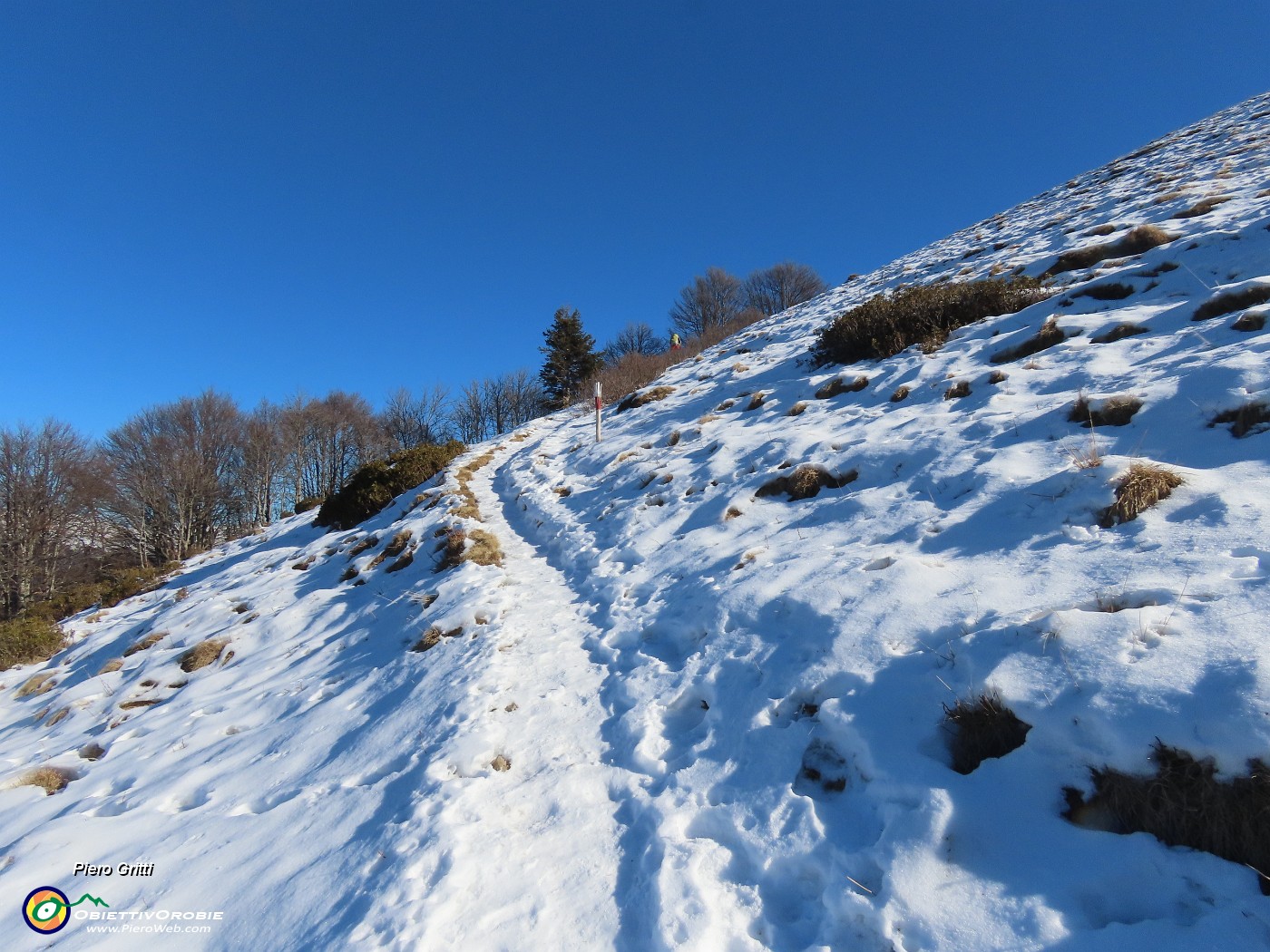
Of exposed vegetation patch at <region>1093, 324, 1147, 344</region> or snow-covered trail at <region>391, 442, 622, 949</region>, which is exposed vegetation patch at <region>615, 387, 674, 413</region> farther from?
snow-covered trail at <region>391, 442, 622, 949</region>

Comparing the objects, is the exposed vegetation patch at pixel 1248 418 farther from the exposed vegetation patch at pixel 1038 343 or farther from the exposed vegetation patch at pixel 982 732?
the exposed vegetation patch at pixel 982 732

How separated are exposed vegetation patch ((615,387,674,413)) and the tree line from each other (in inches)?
130

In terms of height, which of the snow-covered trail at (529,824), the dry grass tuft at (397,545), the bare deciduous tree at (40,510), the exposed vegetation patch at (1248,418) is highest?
the bare deciduous tree at (40,510)

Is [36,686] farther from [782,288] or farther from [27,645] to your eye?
[782,288]

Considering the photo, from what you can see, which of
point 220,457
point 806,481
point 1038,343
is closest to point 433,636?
point 806,481

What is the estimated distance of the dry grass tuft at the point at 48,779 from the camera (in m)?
4.08

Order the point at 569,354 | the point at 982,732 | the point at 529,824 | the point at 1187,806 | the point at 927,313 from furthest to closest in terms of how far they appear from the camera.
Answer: the point at 569,354 < the point at 927,313 < the point at 529,824 < the point at 982,732 < the point at 1187,806

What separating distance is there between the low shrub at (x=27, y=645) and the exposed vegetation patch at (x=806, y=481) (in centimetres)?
1190

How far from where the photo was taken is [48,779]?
13.6ft

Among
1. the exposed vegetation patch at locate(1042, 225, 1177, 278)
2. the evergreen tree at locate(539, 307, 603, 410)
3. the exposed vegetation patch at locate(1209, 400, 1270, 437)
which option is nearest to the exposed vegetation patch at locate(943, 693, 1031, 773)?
the exposed vegetation patch at locate(1209, 400, 1270, 437)

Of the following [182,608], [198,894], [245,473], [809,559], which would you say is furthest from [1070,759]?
[245,473]

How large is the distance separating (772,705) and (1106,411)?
3.59 meters

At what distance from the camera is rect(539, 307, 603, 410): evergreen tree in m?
26.7

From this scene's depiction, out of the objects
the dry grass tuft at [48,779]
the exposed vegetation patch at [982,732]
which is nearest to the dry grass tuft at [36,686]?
the dry grass tuft at [48,779]
